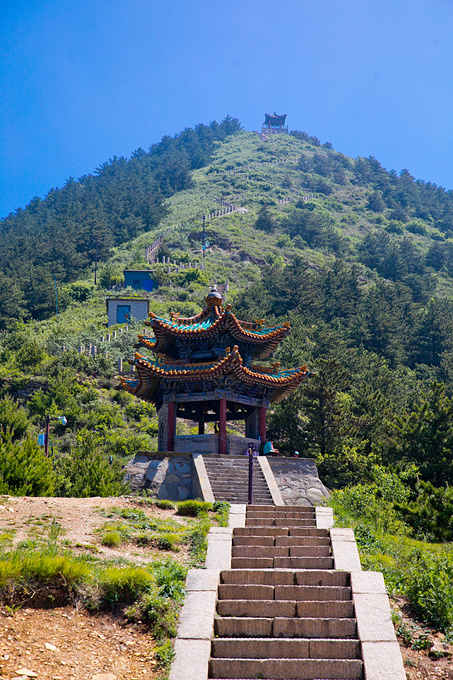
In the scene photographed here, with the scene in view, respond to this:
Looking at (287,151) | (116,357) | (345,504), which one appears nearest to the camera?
(345,504)

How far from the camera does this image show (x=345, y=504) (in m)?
17.3

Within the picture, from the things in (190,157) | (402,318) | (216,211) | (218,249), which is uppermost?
(190,157)

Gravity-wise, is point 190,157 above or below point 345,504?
above

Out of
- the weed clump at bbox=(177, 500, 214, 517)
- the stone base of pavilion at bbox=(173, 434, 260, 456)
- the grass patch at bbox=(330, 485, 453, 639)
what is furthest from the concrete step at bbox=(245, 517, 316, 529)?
the stone base of pavilion at bbox=(173, 434, 260, 456)

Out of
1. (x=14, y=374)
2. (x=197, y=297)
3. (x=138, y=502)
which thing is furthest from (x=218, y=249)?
(x=138, y=502)

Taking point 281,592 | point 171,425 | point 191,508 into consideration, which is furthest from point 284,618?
point 171,425

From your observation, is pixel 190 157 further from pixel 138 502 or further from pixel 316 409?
pixel 138 502

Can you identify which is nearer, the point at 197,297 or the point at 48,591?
the point at 48,591

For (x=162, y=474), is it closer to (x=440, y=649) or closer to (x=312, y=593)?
(x=312, y=593)

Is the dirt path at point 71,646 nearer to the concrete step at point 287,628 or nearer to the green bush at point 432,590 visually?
the concrete step at point 287,628

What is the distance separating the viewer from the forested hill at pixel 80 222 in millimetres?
73438

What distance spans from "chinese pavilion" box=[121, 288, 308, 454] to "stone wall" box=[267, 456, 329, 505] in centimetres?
249

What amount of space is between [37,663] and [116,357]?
4727 centimetres

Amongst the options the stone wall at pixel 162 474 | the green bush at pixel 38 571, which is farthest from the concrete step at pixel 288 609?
the stone wall at pixel 162 474
